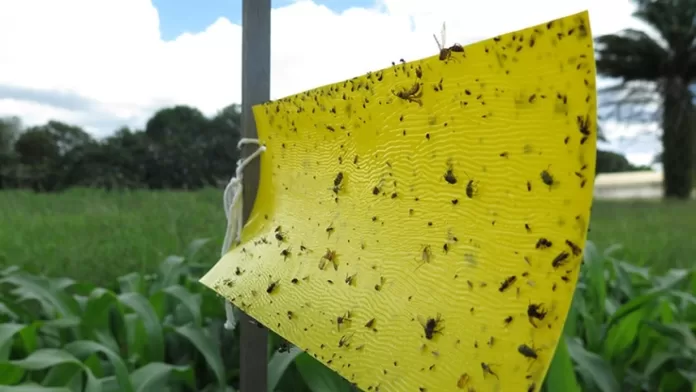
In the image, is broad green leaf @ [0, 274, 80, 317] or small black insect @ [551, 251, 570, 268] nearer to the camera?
small black insect @ [551, 251, 570, 268]

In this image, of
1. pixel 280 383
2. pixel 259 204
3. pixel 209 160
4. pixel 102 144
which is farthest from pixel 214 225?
pixel 102 144

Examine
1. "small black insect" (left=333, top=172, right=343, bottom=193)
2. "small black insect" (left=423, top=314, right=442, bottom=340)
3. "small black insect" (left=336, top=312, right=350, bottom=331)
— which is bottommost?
"small black insect" (left=336, top=312, right=350, bottom=331)

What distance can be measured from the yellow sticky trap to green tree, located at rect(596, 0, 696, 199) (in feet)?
24.1

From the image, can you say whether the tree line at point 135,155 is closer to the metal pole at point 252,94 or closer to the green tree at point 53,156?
the green tree at point 53,156

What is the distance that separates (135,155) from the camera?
14.5ft

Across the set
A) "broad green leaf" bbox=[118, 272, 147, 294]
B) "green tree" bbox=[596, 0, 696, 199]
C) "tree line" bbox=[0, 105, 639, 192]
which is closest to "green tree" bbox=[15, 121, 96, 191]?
"tree line" bbox=[0, 105, 639, 192]

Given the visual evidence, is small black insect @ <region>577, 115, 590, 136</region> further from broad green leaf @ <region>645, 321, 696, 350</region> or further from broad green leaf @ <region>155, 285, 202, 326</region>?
broad green leaf @ <region>155, 285, 202, 326</region>

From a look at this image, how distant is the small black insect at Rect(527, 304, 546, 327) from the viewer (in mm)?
298

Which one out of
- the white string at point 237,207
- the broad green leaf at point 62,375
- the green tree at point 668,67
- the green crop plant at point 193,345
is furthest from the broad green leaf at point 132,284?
the green tree at point 668,67

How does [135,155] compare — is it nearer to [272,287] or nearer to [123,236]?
[123,236]

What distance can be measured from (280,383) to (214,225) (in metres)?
1.18

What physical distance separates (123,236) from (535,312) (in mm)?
1626

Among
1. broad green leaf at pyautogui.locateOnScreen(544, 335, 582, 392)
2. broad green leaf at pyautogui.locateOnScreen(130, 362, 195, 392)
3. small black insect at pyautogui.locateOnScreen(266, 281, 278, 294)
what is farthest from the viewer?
broad green leaf at pyautogui.locateOnScreen(130, 362, 195, 392)

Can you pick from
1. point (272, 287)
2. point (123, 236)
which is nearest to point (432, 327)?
point (272, 287)
